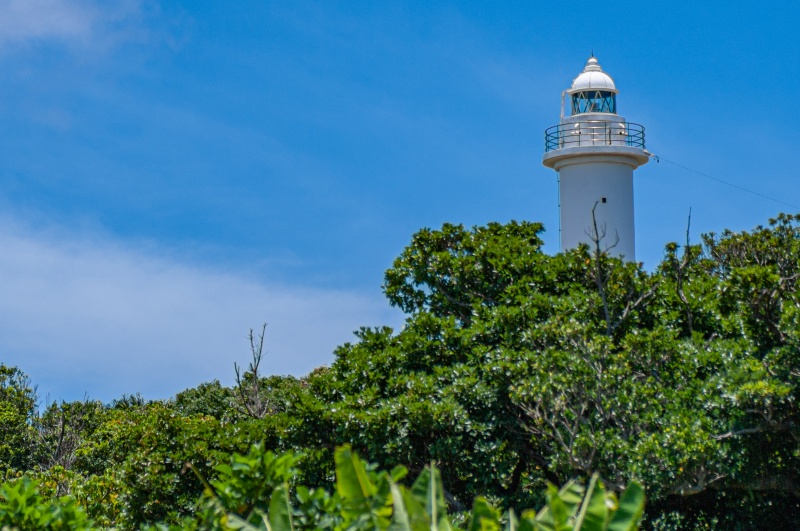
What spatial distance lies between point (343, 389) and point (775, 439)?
6505 millimetres

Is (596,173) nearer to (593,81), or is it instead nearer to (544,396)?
(593,81)

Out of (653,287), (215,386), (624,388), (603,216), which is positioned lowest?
(624,388)

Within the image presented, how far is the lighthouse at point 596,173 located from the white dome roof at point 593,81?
1.00m

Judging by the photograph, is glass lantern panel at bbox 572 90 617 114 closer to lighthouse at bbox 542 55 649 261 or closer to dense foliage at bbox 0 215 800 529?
lighthouse at bbox 542 55 649 261

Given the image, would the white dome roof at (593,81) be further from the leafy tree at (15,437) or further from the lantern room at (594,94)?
the leafy tree at (15,437)

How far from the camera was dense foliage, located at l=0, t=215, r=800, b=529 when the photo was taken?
12.2 metres

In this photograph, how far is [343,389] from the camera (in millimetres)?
16031

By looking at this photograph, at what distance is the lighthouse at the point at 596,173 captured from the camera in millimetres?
30156

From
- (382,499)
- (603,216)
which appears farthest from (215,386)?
(382,499)

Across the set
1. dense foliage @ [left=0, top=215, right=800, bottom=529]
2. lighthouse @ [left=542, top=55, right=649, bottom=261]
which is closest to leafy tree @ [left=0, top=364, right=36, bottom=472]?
dense foliage @ [left=0, top=215, right=800, bottom=529]

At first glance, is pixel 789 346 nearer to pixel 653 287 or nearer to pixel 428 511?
pixel 653 287

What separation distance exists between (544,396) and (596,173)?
60.1 ft

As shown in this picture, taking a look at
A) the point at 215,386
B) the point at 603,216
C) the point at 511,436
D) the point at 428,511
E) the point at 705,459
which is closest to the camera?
the point at 428,511

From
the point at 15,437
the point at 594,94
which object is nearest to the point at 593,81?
the point at 594,94
